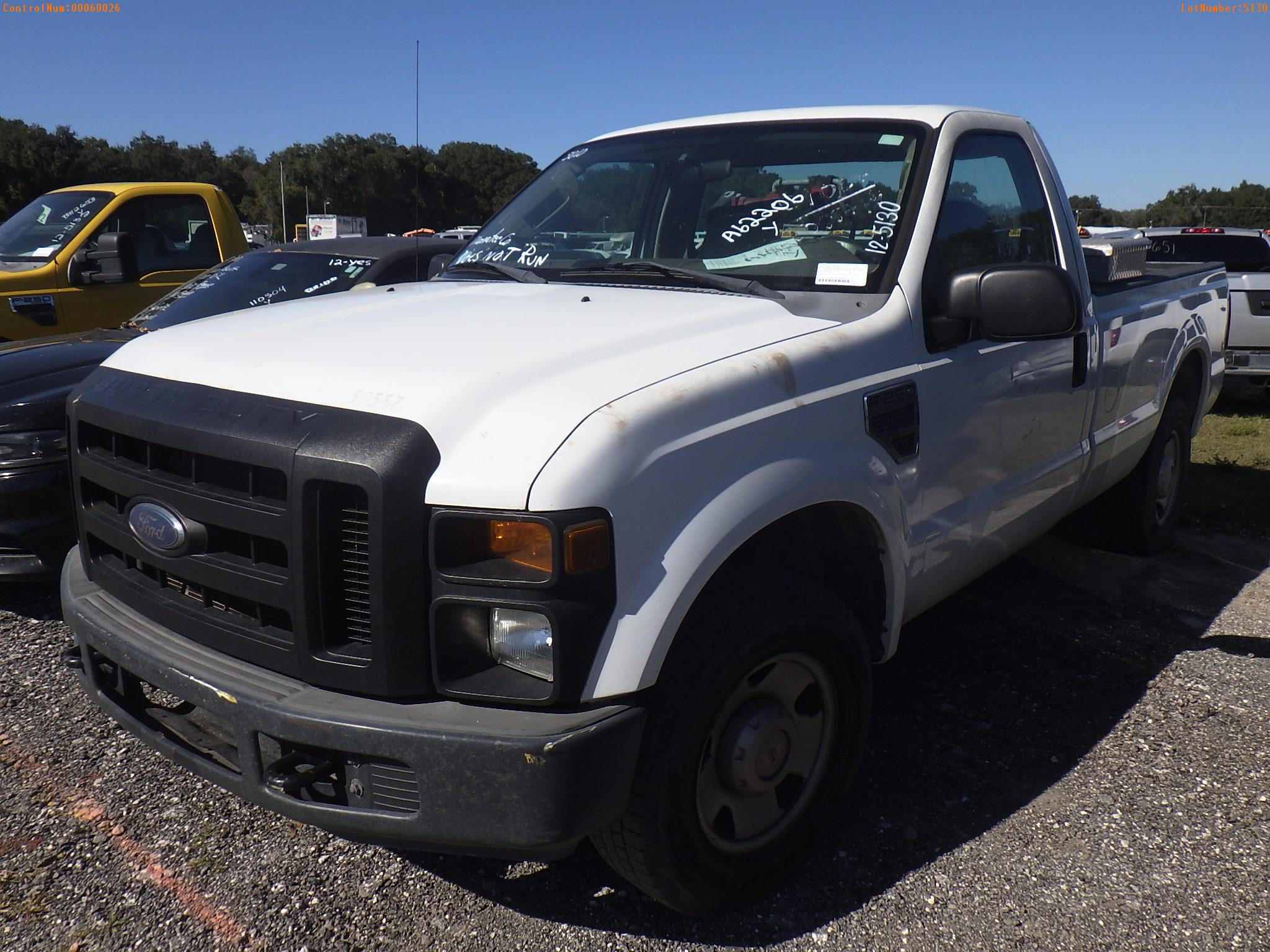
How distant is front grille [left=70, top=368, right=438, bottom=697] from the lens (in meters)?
1.91

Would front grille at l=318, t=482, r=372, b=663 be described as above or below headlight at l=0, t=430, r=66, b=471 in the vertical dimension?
above

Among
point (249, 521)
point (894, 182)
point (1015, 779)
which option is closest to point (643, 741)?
point (249, 521)

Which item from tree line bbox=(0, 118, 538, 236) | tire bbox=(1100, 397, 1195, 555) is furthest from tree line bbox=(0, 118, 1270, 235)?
tire bbox=(1100, 397, 1195, 555)

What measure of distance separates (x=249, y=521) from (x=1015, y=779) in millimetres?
2299

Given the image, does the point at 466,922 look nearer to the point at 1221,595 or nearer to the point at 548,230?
the point at 548,230

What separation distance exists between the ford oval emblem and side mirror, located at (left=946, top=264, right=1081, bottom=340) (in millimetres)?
1980

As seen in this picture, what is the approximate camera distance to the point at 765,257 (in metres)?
2.97

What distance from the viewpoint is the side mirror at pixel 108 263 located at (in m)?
6.53

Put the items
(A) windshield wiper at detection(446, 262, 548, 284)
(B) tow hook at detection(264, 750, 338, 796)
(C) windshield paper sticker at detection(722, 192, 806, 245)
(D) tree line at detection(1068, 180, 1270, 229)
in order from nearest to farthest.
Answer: (B) tow hook at detection(264, 750, 338, 796), (C) windshield paper sticker at detection(722, 192, 806, 245), (A) windshield wiper at detection(446, 262, 548, 284), (D) tree line at detection(1068, 180, 1270, 229)

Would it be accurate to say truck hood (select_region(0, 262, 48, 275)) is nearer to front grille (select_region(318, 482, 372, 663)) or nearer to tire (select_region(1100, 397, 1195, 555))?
front grille (select_region(318, 482, 372, 663))

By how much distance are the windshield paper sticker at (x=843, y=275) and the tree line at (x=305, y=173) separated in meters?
1.29

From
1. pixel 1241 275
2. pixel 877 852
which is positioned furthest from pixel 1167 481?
pixel 1241 275

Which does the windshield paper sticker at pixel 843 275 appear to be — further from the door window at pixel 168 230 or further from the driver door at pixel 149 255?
the door window at pixel 168 230

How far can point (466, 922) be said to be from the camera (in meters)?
Result: 2.41
